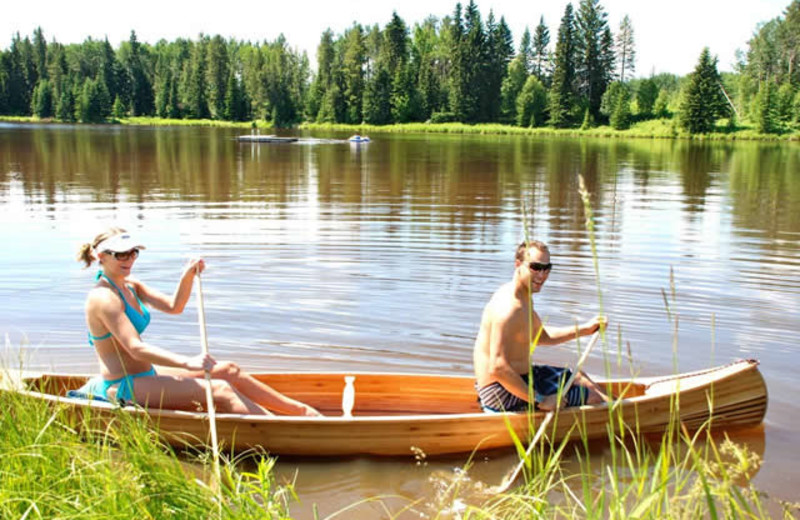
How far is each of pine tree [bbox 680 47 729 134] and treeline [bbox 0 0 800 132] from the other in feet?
0.36

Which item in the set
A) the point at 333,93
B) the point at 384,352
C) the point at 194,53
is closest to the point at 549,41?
the point at 333,93

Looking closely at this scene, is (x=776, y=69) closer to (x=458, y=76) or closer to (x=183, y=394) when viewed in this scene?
(x=458, y=76)

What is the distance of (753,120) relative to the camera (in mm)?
76875

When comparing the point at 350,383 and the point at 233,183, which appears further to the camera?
the point at 233,183

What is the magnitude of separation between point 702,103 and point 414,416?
7623 cm

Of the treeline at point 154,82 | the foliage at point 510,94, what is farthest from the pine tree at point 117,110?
the foliage at point 510,94

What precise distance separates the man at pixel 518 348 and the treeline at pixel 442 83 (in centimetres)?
7505

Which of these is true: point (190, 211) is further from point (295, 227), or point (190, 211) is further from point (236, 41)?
point (236, 41)

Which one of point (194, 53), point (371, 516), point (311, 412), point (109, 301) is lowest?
point (371, 516)

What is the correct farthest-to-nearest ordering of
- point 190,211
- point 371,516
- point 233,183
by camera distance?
point 233,183
point 190,211
point 371,516

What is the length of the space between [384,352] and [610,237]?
318 inches

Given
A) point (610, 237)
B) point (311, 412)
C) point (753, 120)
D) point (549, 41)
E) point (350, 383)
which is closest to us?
point (311, 412)

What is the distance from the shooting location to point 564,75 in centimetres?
9012

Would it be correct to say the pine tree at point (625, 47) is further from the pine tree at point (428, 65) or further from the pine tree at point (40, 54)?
the pine tree at point (40, 54)
